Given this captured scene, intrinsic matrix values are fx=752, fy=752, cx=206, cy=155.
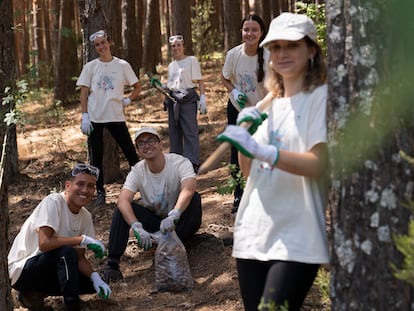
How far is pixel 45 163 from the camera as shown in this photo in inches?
452

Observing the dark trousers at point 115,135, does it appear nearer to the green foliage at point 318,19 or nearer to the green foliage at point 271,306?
the green foliage at point 318,19

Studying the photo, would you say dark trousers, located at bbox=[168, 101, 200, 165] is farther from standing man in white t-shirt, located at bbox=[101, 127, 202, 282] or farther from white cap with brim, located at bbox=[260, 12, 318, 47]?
white cap with brim, located at bbox=[260, 12, 318, 47]

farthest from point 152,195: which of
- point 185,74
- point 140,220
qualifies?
point 185,74

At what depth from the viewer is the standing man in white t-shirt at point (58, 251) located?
532 cm

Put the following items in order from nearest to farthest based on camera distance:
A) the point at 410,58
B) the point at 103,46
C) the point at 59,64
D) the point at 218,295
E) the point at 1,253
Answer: the point at 410,58 → the point at 1,253 → the point at 218,295 → the point at 103,46 → the point at 59,64

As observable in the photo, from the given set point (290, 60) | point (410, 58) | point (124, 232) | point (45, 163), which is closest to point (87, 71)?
point (124, 232)

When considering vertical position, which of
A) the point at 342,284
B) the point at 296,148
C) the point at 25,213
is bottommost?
the point at 25,213

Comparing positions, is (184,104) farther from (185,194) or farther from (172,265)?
Answer: (172,265)

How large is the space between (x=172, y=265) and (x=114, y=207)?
8.57 feet

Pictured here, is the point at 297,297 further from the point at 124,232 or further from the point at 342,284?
the point at 124,232

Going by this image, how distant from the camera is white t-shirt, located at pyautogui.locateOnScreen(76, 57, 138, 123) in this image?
25.7 ft

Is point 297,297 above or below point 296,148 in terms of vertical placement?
below

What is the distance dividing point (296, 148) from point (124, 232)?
320 cm

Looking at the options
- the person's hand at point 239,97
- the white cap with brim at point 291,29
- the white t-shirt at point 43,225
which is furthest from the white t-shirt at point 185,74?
the white cap with brim at point 291,29
